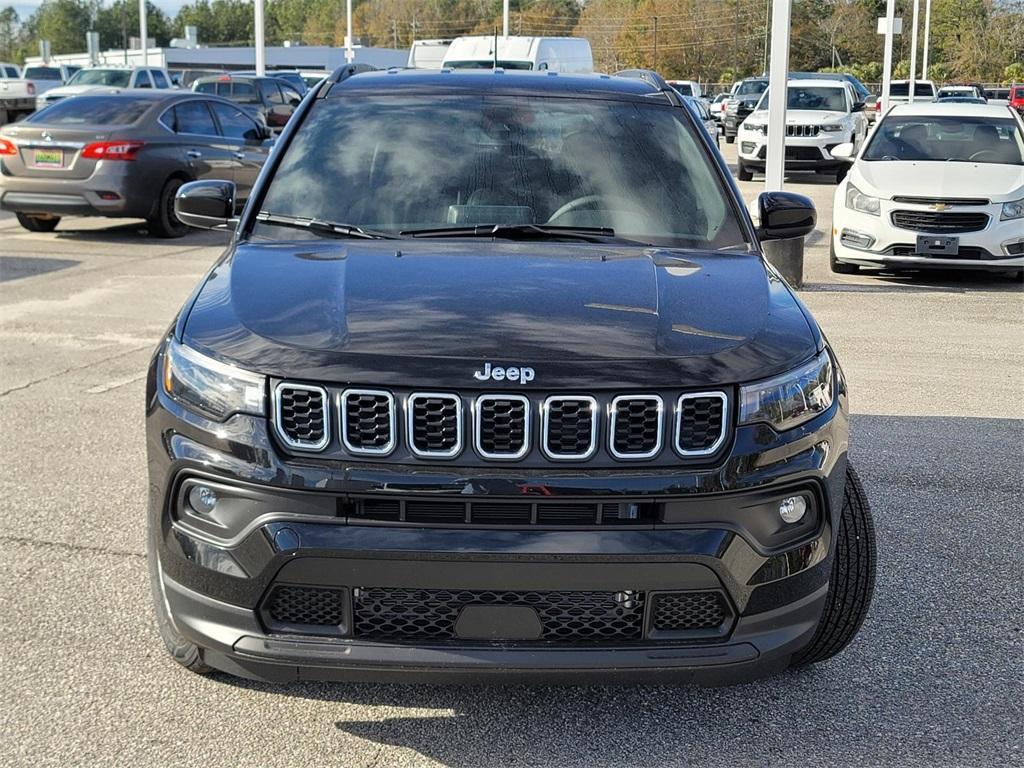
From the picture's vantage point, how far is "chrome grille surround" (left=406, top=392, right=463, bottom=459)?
3072 millimetres

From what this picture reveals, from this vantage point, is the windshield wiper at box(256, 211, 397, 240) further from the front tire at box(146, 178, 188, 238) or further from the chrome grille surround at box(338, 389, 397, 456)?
the front tire at box(146, 178, 188, 238)

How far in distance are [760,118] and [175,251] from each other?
13681 mm

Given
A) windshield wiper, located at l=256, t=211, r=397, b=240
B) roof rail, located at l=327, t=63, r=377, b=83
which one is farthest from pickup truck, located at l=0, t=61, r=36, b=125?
windshield wiper, located at l=256, t=211, r=397, b=240

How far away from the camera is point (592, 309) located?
3518 mm

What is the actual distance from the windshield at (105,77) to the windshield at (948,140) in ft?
77.4

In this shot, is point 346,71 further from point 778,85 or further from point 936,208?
point 778,85

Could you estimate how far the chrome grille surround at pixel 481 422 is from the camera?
10.1 ft

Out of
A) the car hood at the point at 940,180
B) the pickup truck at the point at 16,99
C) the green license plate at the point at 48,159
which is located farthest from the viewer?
the pickup truck at the point at 16,99

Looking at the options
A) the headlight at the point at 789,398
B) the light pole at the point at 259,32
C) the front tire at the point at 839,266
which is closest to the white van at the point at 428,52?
the light pole at the point at 259,32

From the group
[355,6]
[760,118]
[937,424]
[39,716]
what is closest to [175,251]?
[937,424]

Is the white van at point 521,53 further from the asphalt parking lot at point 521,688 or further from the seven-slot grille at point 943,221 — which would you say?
the asphalt parking lot at point 521,688

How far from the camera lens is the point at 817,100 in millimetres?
25562

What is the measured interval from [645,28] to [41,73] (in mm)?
71227

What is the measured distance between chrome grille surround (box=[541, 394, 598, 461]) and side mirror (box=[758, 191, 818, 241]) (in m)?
2.05
